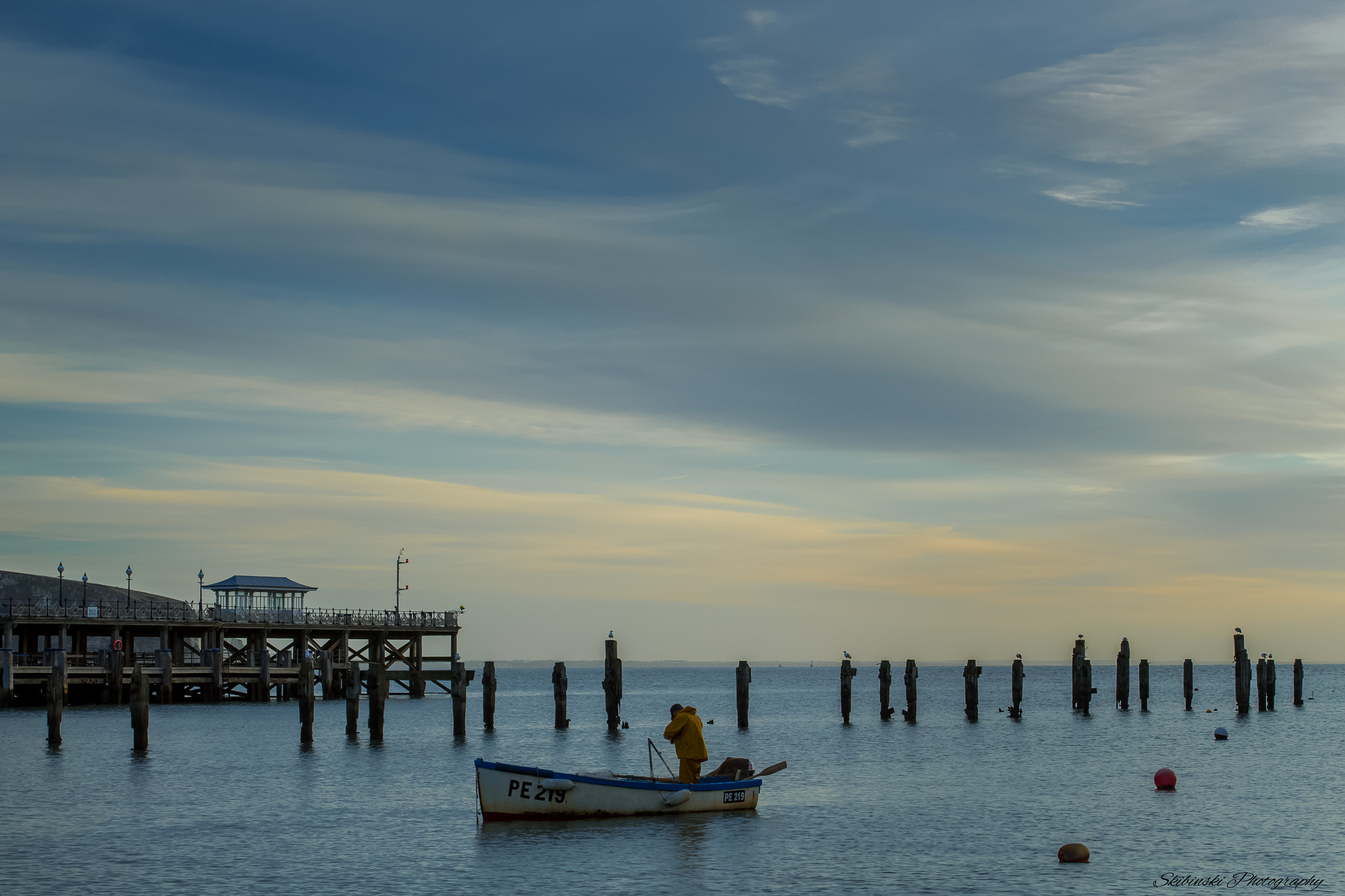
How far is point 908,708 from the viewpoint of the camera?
67.9 m

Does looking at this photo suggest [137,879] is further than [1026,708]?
No

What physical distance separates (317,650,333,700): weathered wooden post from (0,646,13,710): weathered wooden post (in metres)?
16.8

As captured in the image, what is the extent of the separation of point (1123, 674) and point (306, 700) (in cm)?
4922

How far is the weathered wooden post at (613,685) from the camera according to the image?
59.3m

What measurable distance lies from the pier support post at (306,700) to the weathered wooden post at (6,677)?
27.9 metres

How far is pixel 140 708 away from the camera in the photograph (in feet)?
155

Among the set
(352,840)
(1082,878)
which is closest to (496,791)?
(352,840)

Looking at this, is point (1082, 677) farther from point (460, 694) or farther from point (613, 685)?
point (460, 694)

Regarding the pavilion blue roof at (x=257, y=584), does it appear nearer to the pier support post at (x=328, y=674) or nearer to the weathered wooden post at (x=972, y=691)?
the pier support post at (x=328, y=674)

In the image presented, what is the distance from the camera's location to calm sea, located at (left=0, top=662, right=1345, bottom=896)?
2575 cm

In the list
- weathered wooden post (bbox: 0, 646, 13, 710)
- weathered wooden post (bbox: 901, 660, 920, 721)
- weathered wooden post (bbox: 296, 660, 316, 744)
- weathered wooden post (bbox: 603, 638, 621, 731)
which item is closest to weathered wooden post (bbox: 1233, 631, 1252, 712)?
weathered wooden post (bbox: 901, 660, 920, 721)

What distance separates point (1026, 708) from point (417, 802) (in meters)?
66.4

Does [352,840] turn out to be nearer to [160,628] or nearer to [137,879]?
[137,879]

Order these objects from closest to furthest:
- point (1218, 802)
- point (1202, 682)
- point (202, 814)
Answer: point (202, 814) → point (1218, 802) → point (1202, 682)
